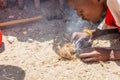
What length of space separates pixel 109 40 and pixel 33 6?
45.6 inches

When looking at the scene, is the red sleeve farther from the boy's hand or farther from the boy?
the boy's hand

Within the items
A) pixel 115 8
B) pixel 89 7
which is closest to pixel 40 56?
pixel 89 7

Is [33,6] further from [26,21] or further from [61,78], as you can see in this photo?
[61,78]

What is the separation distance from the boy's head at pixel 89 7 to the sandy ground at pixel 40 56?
18.5 inches

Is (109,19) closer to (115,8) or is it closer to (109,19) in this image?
(109,19)

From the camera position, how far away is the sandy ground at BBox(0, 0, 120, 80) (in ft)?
8.46

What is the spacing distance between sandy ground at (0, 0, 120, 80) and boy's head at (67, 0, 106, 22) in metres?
0.47

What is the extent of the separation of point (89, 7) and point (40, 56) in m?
0.68

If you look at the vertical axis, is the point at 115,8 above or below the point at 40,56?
above

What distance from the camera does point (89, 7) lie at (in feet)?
8.99

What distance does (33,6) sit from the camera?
12.2 feet

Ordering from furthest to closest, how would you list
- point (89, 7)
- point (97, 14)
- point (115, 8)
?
point (97, 14) < point (89, 7) < point (115, 8)

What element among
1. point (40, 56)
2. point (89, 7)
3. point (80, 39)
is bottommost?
point (40, 56)

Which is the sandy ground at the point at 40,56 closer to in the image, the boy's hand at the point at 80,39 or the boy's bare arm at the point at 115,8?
the boy's hand at the point at 80,39
